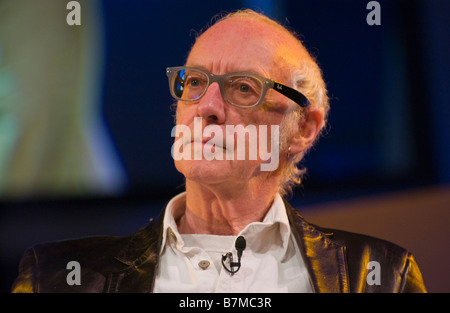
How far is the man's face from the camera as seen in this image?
188 cm

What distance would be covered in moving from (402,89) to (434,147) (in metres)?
0.30

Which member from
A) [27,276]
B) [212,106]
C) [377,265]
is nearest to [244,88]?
[212,106]

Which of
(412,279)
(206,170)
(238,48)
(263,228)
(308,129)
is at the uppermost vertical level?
(238,48)

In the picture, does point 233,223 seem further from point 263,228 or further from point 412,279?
point 412,279

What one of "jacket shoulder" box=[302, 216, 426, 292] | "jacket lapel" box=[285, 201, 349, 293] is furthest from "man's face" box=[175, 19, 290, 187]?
"jacket shoulder" box=[302, 216, 426, 292]

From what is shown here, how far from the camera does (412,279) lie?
6.52ft

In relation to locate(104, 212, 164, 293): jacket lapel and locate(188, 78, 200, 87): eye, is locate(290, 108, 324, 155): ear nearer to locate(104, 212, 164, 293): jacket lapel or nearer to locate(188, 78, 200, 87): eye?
locate(188, 78, 200, 87): eye

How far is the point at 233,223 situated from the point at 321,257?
0.38m

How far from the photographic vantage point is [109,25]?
2.28 m

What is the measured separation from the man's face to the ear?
18 centimetres

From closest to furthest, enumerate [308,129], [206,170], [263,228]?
[206,170] → [263,228] → [308,129]
